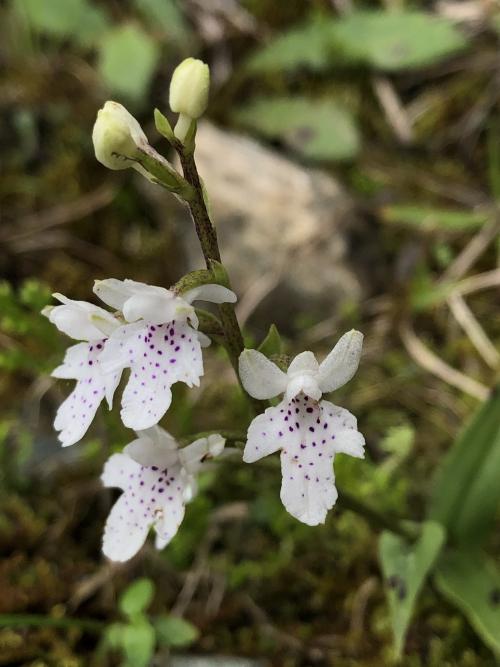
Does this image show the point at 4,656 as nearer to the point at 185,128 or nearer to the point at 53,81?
the point at 185,128

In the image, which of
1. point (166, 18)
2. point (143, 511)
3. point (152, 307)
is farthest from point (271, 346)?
point (166, 18)

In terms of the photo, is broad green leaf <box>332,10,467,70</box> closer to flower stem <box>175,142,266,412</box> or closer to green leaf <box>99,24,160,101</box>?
green leaf <box>99,24,160,101</box>

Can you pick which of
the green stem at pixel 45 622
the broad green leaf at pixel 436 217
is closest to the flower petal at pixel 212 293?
the green stem at pixel 45 622

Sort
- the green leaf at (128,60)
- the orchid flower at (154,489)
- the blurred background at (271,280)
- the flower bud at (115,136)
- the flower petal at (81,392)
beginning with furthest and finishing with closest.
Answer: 1. the green leaf at (128,60)
2. the blurred background at (271,280)
3. the orchid flower at (154,489)
4. the flower petal at (81,392)
5. the flower bud at (115,136)

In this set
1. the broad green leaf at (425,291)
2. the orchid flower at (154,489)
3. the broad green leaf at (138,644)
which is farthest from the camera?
the broad green leaf at (425,291)

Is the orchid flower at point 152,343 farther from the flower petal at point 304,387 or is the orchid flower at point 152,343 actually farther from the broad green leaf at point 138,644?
the broad green leaf at point 138,644

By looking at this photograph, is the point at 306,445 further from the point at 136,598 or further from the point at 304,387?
the point at 136,598
